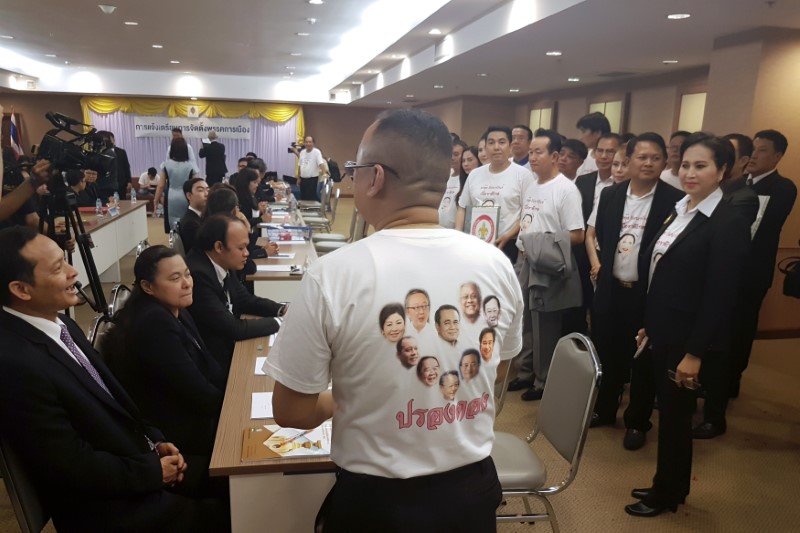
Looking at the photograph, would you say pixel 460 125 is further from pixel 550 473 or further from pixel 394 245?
pixel 394 245

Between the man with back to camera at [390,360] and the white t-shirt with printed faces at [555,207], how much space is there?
2178 mm

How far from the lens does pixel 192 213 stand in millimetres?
3736

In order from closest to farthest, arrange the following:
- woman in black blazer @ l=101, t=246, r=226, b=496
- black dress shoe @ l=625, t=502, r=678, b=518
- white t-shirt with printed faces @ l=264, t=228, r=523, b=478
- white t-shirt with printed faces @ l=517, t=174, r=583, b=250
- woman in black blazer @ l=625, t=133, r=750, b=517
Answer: white t-shirt with printed faces @ l=264, t=228, r=523, b=478, woman in black blazer @ l=101, t=246, r=226, b=496, woman in black blazer @ l=625, t=133, r=750, b=517, black dress shoe @ l=625, t=502, r=678, b=518, white t-shirt with printed faces @ l=517, t=174, r=583, b=250

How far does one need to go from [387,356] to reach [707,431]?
2701 mm

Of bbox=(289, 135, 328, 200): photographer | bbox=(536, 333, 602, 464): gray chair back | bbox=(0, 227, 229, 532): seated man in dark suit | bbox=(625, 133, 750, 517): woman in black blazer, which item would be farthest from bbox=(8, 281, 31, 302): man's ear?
bbox=(289, 135, 328, 200): photographer

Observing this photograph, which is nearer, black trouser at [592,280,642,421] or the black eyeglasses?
the black eyeglasses

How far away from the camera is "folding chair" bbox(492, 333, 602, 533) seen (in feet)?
5.66

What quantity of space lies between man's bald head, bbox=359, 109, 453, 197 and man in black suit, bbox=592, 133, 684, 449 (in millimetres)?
1802

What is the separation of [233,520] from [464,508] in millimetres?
775

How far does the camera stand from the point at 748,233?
1.98 metres

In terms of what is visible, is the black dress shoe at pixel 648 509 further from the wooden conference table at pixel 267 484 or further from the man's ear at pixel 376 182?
the man's ear at pixel 376 182

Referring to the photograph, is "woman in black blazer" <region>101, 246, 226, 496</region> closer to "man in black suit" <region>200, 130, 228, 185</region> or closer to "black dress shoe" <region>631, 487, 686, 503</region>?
"black dress shoe" <region>631, 487, 686, 503</region>

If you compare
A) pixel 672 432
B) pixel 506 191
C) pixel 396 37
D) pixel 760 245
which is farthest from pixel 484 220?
pixel 396 37

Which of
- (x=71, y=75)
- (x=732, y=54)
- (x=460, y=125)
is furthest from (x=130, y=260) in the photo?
(x=71, y=75)
